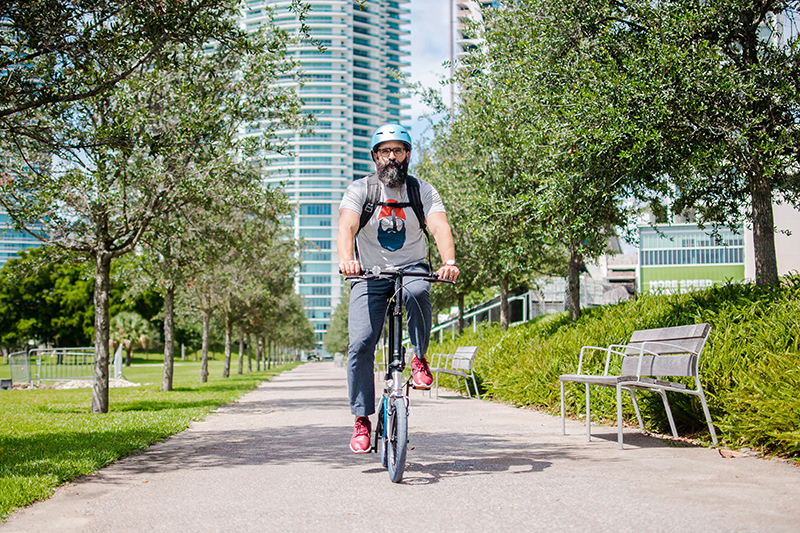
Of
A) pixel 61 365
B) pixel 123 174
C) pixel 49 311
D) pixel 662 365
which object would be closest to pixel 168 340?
pixel 61 365

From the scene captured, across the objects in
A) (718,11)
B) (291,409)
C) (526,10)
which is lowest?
(291,409)

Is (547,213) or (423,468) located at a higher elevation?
(547,213)

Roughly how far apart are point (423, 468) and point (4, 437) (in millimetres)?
5428

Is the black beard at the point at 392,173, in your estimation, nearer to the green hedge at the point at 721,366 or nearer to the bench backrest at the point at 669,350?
the bench backrest at the point at 669,350

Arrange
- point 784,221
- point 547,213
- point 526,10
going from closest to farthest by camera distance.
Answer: point 547,213
point 526,10
point 784,221

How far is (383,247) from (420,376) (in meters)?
0.95

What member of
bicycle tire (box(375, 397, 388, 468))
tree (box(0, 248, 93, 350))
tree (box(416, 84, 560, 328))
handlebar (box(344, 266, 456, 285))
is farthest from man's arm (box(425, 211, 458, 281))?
tree (box(0, 248, 93, 350))

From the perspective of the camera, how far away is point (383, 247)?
17.2 ft

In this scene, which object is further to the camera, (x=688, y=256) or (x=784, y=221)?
(x=688, y=256)

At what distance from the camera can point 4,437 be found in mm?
8531

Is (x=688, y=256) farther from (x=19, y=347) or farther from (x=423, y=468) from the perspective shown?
(x=19, y=347)

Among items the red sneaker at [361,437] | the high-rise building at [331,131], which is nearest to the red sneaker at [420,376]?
the red sneaker at [361,437]

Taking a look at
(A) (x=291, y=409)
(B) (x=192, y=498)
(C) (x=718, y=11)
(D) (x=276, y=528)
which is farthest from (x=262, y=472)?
(C) (x=718, y=11)

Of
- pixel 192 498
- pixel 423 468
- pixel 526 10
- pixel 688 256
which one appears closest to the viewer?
pixel 192 498
